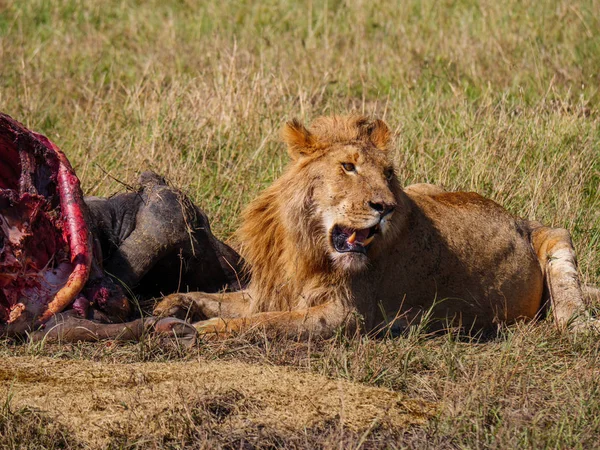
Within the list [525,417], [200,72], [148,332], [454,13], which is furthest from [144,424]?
[454,13]

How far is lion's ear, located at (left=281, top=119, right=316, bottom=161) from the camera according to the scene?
15.9 ft

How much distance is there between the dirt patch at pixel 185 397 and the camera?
3484mm

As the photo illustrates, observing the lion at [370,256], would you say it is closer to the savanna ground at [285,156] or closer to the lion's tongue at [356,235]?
the lion's tongue at [356,235]

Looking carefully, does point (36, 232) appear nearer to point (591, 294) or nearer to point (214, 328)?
point (214, 328)

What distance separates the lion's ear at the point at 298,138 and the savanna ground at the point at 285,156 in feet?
3.08

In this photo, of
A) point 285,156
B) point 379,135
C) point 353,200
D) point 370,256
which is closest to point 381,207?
point 353,200

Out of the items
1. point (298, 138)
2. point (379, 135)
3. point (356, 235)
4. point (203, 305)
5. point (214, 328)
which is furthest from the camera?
point (203, 305)

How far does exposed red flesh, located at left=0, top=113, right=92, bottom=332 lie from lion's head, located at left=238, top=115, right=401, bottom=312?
0.91m

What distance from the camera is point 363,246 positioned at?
4723 millimetres

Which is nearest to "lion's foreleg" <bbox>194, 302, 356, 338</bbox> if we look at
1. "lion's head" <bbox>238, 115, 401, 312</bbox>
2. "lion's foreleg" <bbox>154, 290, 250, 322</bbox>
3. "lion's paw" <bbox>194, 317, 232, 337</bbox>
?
"lion's paw" <bbox>194, 317, 232, 337</bbox>

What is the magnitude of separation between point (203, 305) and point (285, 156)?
1.93 m

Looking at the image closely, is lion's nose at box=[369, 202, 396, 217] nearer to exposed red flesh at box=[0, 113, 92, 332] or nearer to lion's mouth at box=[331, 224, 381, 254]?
lion's mouth at box=[331, 224, 381, 254]

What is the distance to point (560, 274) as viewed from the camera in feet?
18.1

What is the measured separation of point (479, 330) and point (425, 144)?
2.01 m
